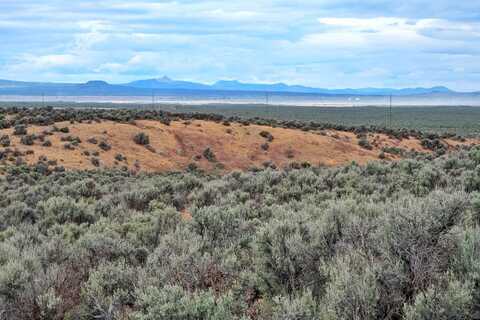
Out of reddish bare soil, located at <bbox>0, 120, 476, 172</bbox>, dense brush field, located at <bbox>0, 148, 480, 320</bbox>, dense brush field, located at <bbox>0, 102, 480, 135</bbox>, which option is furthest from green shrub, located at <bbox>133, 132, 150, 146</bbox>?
dense brush field, located at <bbox>0, 102, 480, 135</bbox>

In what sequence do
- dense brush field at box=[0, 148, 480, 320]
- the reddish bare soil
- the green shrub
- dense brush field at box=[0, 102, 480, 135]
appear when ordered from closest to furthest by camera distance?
dense brush field at box=[0, 148, 480, 320], the reddish bare soil, the green shrub, dense brush field at box=[0, 102, 480, 135]

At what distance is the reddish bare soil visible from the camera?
35.9 meters

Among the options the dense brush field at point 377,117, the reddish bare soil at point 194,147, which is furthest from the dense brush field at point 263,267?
the dense brush field at point 377,117

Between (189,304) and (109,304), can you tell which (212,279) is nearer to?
(109,304)

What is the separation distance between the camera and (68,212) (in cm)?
1367

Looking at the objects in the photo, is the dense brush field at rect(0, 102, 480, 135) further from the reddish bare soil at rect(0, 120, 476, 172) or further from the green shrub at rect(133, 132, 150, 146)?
the green shrub at rect(133, 132, 150, 146)

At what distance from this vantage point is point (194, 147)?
4169 centimetres

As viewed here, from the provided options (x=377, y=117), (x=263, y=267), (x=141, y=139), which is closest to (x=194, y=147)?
(x=141, y=139)

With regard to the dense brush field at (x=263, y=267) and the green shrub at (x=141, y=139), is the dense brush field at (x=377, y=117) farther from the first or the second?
the dense brush field at (x=263, y=267)

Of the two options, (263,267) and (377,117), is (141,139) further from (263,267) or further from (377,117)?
(377,117)

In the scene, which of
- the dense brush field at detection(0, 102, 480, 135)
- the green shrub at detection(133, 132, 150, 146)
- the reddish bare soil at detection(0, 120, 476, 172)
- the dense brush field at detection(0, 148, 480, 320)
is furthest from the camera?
the dense brush field at detection(0, 102, 480, 135)

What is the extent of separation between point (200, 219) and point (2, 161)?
24629 millimetres

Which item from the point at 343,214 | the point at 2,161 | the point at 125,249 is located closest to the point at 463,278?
the point at 343,214

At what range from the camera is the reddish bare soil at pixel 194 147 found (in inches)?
1412
